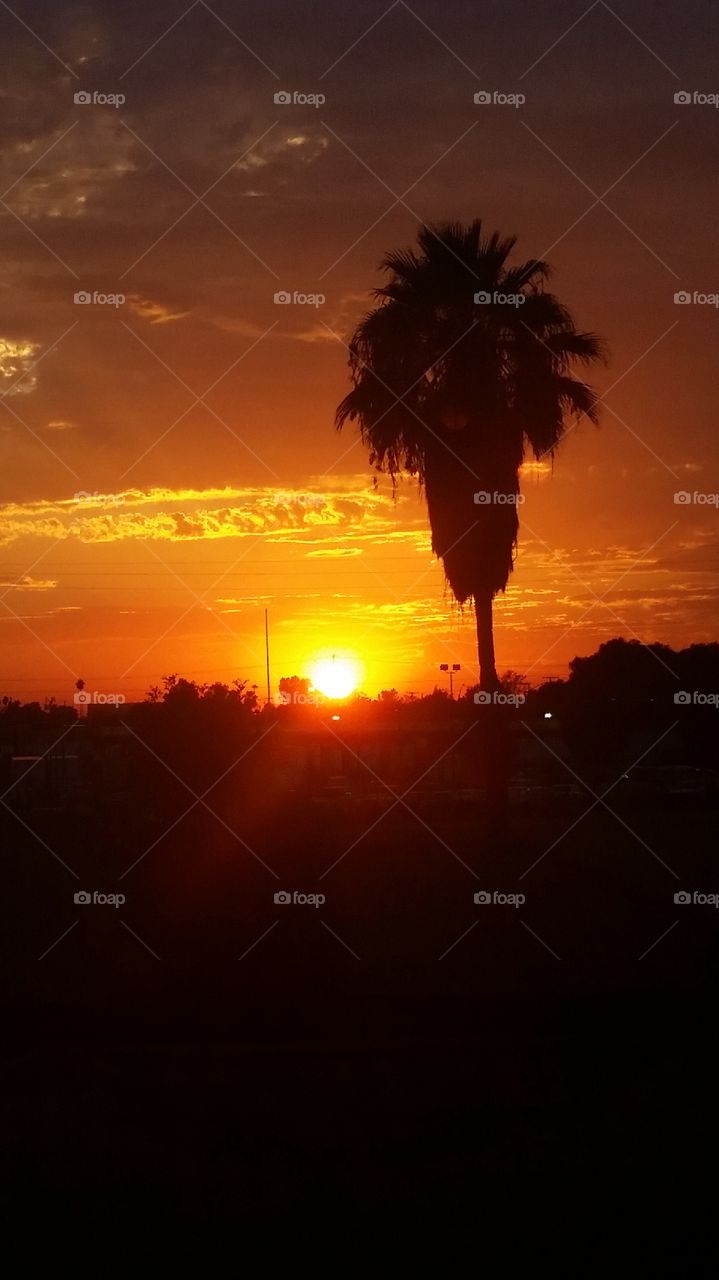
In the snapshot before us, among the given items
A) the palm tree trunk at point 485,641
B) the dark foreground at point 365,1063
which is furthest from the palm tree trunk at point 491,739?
the dark foreground at point 365,1063

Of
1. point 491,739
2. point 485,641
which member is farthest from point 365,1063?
point 485,641

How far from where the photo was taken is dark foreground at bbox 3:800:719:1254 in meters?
6.60

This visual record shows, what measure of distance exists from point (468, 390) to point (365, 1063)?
43.3 feet

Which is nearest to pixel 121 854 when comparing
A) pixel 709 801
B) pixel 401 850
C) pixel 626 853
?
pixel 401 850

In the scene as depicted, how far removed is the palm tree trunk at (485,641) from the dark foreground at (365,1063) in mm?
3282

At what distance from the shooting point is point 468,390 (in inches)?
791

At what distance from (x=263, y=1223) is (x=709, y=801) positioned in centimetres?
3614

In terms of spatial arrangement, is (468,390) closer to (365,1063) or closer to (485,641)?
(485,641)

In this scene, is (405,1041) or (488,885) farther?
(488,885)

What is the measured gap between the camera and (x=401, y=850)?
24.1 metres

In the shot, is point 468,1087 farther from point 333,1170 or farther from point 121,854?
point 121,854

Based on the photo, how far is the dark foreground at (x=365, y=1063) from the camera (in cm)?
660

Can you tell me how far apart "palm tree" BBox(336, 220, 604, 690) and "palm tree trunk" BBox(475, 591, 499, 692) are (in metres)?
0.02

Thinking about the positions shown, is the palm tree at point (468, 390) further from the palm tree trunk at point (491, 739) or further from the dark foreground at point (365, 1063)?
the dark foreground at point (365, 1063)
